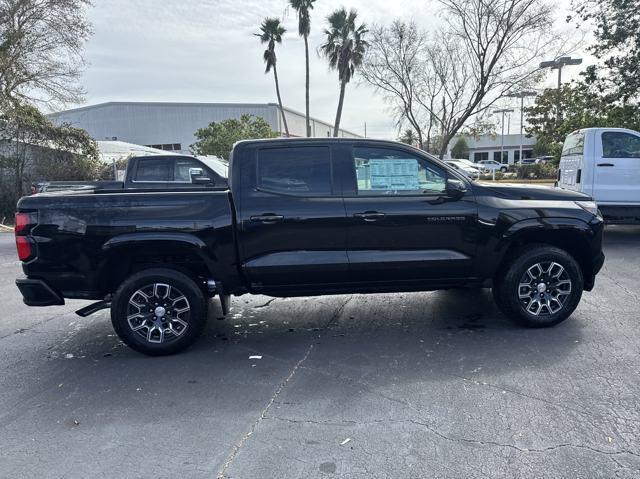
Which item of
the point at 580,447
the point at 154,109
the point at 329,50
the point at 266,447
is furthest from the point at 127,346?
the point at 154,109

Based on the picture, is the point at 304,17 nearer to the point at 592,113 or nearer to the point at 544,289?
the point at 592,113

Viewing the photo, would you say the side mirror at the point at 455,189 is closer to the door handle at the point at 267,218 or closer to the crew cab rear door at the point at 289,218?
the crew cab rear door at the point at 289,218

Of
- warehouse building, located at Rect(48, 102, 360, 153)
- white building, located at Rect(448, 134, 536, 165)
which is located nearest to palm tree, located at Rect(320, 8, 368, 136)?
warehouse building, located at Rect(48, 102, 360, 153)

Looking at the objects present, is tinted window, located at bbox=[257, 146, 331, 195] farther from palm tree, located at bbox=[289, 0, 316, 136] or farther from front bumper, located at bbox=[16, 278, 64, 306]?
palm tree, located at bbox=[289, 0, 316, 136]

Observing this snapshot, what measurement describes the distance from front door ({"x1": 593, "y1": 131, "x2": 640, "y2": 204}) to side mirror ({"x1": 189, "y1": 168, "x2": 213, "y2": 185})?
744 centimetres

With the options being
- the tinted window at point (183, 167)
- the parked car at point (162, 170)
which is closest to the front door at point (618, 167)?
the parked car at point (162, 170)

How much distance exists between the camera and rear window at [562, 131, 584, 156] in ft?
32.0

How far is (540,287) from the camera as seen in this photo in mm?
4992

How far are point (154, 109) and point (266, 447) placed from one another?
58.3 metres

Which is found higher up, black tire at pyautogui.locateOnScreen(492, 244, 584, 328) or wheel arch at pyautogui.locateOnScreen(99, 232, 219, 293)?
wheel arch at pyautogui.locateOnScreen(99, 232, 219, 293)

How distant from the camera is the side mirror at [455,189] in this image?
4761 millimetres

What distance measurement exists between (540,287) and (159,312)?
378 centimetres

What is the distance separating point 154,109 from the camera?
184ft

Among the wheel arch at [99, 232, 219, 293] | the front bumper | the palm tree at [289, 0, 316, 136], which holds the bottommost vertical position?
the front bumper
